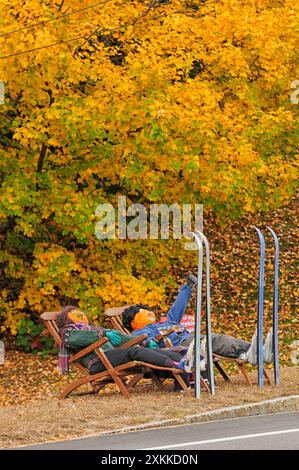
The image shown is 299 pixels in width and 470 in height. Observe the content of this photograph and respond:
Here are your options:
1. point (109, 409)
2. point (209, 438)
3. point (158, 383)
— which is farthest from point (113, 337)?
point (209, 438)

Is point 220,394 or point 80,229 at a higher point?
point 80,229

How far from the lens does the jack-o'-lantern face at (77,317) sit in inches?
508

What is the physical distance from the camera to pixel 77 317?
511 inches

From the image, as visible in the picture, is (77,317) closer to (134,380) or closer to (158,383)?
(134,380)

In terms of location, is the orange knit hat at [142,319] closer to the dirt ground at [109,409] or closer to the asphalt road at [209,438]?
the dirt ground at [109,409]

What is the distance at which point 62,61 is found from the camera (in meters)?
17.1

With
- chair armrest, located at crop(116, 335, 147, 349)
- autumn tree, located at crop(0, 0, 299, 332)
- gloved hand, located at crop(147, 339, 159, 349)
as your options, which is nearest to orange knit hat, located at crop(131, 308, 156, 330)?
gloved hand, located at crop(147, 339, 159, 349)

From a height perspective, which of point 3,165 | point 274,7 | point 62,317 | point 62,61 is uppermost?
point 274,7
